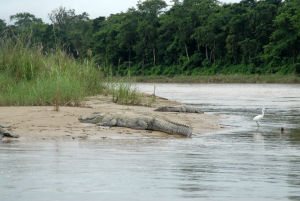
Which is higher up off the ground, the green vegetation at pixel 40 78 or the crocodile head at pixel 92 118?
the green vegetation at pixel 40 78

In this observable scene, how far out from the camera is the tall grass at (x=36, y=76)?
13070mm

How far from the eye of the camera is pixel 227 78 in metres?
59.9

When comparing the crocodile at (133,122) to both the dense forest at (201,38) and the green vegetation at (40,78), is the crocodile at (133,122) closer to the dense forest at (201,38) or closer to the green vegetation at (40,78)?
the green vegetation at (40,78)

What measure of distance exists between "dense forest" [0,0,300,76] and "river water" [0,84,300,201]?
156ft

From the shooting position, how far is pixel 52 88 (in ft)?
43.4

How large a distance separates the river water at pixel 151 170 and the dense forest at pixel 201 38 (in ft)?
156

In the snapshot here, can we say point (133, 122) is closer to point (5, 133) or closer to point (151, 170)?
point (5, 133)

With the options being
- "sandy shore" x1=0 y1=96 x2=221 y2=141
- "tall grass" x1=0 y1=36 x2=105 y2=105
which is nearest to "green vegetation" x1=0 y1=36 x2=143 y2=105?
"tall grass" x1=0 y1=36 x2=105 y2=105

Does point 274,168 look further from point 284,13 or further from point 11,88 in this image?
point 284,13

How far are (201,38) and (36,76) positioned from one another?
193 ft

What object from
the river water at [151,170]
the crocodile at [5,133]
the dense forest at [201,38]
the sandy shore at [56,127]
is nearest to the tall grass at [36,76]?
the sandy shore at [56,127]

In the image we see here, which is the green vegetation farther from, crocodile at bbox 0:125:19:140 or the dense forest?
the dense forest

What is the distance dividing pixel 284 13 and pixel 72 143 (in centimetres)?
5780

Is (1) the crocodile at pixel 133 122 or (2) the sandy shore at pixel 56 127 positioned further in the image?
(1) the crocodile at pixel 133 122
